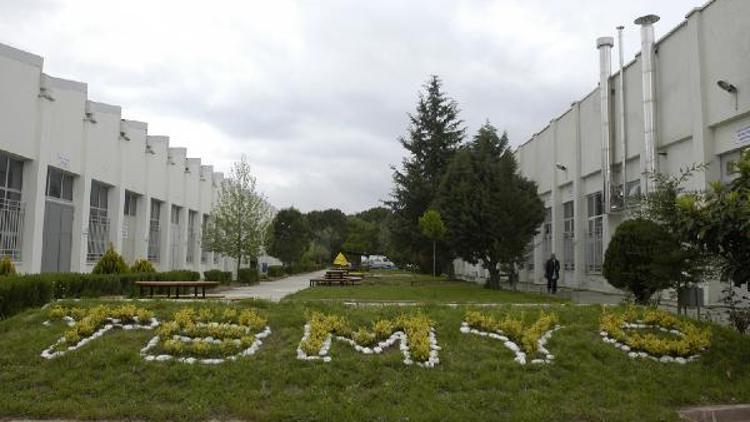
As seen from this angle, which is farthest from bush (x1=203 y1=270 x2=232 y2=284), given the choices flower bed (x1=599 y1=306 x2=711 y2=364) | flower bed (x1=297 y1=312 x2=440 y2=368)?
flower bed (x1=599 y1=306 x2=711 y2=364)

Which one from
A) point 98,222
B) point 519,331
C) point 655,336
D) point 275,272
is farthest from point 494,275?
point 275,272

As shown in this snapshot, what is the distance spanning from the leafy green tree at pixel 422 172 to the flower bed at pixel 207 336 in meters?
28.7

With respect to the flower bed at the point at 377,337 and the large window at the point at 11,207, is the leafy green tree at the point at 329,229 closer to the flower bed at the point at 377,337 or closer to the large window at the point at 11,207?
the large window at the point at 11,207

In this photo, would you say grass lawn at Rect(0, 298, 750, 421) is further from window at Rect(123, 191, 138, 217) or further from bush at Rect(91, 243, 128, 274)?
window at Rect(123, 191, 138, 217)

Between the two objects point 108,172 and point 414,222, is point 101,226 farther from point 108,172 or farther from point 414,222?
point 414,222

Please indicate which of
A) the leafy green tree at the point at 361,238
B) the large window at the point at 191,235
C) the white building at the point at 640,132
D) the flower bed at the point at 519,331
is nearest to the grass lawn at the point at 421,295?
the white building at the point at 640,132

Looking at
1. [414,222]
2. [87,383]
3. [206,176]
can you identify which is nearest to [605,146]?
[414,222]

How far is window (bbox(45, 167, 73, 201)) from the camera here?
939 inches

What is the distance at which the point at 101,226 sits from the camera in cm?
2858

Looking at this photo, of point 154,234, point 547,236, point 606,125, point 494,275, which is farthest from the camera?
point 547,236

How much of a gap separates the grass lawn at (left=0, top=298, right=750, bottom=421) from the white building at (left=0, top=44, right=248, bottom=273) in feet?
46.7

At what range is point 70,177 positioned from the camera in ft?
84.0

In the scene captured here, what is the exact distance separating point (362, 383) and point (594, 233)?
24.1 meters

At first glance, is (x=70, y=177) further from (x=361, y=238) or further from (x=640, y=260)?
(x=361, y=238)
